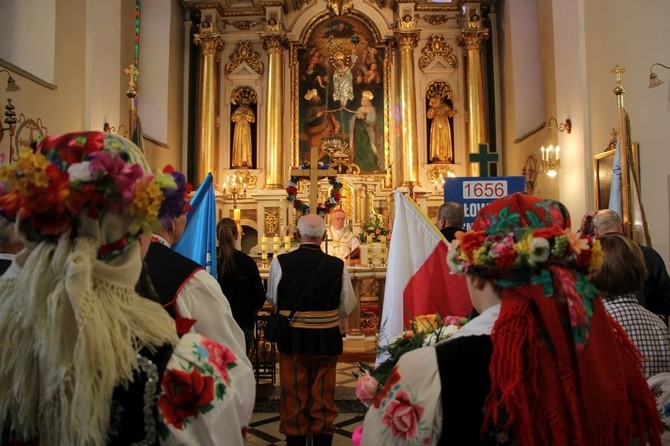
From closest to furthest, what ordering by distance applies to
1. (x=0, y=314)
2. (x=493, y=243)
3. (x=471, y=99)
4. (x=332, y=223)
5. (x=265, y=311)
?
(x=0, y=314) → (x=493, y=243) → (x=265, y=311) → (x=332, y=223) → (x=471, y=99)

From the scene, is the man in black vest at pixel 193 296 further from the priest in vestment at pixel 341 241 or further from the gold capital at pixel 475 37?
the gold capital at pixel 475 37

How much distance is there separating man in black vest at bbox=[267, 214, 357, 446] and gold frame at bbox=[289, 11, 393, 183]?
8.48 m

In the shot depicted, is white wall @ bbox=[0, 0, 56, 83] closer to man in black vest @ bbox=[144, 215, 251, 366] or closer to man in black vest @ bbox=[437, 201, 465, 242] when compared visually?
man in black vest @ bbox=[437, 201, 465, 242]

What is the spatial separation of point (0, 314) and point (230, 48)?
1247 centimetres

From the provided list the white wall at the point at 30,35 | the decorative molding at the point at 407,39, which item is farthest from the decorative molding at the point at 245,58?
the white wall at the point at 30,35

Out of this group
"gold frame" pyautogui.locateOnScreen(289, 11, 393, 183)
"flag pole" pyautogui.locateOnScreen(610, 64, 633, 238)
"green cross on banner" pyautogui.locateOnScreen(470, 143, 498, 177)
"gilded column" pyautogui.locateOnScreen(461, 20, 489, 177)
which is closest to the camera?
"green cross on banner" pyautogui.locateOnScreen(470, 143, 498, 177)

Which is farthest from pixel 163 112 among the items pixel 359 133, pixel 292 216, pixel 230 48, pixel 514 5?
pixel 514 5

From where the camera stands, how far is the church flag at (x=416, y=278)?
10.6 feet

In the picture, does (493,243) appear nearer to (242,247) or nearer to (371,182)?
(371,182)

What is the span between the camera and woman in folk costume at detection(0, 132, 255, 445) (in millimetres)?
1091

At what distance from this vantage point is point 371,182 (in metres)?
11.6

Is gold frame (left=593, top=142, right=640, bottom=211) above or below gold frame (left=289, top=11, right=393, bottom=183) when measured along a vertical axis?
below

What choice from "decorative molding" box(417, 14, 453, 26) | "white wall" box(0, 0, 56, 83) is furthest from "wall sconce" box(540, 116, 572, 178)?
"white wall" box(0, 0, 56, 83)

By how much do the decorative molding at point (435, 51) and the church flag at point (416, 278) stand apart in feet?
32.2
